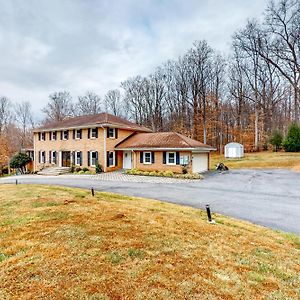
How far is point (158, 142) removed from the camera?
24.1 m

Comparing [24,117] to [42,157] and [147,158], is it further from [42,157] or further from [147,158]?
[147,158]

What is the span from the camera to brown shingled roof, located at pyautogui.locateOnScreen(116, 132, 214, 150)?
74.4 feet

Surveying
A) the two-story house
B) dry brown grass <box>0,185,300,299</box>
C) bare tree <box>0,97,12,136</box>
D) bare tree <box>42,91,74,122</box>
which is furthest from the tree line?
dry brown grass <box>0,185,300,299</box>

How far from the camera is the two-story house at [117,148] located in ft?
74.6

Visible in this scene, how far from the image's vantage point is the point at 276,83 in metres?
41.4

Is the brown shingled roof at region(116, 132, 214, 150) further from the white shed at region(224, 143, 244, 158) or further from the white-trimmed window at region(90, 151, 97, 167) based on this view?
the white shed at region(224, 143, 244, 158)

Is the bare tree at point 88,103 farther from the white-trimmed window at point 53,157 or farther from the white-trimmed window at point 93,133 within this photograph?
the white-trimmed window at point 93,133

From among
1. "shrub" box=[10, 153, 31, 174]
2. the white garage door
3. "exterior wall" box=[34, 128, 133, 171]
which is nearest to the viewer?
the white garage door

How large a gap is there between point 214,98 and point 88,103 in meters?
27.6

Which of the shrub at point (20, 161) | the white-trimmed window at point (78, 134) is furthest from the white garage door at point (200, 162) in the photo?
the shrub at point (20, 161)

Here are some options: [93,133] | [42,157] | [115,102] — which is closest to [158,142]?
[93,133]

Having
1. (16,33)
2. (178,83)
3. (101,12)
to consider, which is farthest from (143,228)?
(178,83)

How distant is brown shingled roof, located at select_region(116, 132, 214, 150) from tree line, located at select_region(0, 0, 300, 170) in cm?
1427

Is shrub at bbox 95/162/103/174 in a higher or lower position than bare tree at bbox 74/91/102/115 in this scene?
lower
